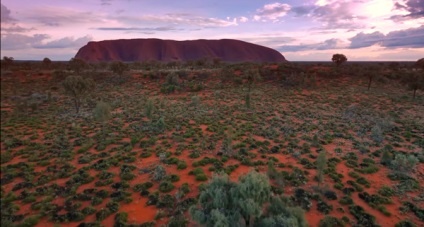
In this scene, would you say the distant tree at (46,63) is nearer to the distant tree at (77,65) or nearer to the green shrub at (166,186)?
the distant tree at (77,65)

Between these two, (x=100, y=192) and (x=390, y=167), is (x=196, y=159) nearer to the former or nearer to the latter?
(x=100, y=192)

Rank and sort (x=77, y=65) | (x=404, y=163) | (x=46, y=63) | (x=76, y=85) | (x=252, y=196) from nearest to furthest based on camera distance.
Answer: (x=252, y=196), (x=404, y=163), (x=76, y=85), (x=77, y=65), (x=46, y=63)

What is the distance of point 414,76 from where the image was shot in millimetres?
43719

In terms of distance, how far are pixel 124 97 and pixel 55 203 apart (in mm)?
31378

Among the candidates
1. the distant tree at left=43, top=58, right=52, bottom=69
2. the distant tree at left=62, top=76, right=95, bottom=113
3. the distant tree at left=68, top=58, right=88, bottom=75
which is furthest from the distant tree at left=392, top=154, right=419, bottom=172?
the distant tree at left=43, top=58, right=52, bottom=69

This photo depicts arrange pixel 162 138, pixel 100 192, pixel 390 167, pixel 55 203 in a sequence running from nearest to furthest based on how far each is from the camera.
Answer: pixel 55 203 → pixel 100 192 → pixel 390 167 → pixel 162 138

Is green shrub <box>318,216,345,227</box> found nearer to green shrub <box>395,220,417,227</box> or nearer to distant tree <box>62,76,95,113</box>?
green shrub <box>395,220,417,227</box>

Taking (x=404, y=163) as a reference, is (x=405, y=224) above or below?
below

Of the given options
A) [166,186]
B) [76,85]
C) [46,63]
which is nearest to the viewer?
[166,186]

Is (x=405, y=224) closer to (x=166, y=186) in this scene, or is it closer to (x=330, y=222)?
(x=330, y=222)

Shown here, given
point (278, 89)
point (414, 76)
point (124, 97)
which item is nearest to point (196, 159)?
point (124, 97)

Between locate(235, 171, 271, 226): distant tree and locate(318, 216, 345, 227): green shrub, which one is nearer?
locate(235, 171, 271, 226): distant tree

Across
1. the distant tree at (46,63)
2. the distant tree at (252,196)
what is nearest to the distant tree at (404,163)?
the distant tree at (252,196)

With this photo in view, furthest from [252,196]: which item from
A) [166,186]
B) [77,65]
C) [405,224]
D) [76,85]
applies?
[77,65]
